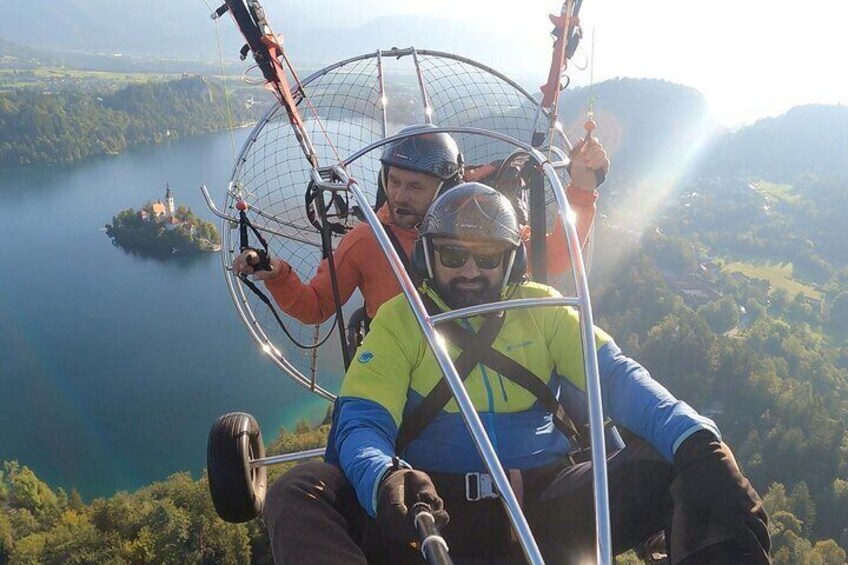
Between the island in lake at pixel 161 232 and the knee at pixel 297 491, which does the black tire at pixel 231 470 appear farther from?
the island in lake at pixel 161 232

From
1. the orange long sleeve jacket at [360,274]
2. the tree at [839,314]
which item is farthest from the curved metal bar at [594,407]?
the tree at [839,314]

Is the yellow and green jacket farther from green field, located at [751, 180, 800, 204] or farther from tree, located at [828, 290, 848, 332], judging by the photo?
green field, located at [751, 180, 800, 204]

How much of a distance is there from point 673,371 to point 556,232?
27.9 meters

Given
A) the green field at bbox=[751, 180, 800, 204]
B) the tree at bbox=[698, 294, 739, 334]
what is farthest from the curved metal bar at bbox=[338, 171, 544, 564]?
the green field at bbox=[751, 180, 800, 204]

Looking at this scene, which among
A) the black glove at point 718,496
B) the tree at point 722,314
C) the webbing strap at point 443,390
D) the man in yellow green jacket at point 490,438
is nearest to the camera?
the black glove at point 718,496

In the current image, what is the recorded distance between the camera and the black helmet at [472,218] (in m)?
1.96

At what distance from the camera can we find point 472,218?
77.4 inches

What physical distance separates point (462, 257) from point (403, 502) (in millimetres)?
790

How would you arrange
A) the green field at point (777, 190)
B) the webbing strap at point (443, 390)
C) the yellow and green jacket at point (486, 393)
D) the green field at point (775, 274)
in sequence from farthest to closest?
the green field at point (777, 190) → the green field at point (775, 274) → the webbing strap at point (443, 390) → the yellow and green jacket at point (486, 393)

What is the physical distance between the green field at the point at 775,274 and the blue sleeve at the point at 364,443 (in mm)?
46227

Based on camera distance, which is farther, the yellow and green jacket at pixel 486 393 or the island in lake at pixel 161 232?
the island in lake at pixel 161 232

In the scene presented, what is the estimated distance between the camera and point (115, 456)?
20.8 m

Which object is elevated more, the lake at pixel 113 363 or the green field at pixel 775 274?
the lake at pixel 113 363

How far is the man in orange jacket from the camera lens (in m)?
2.77
